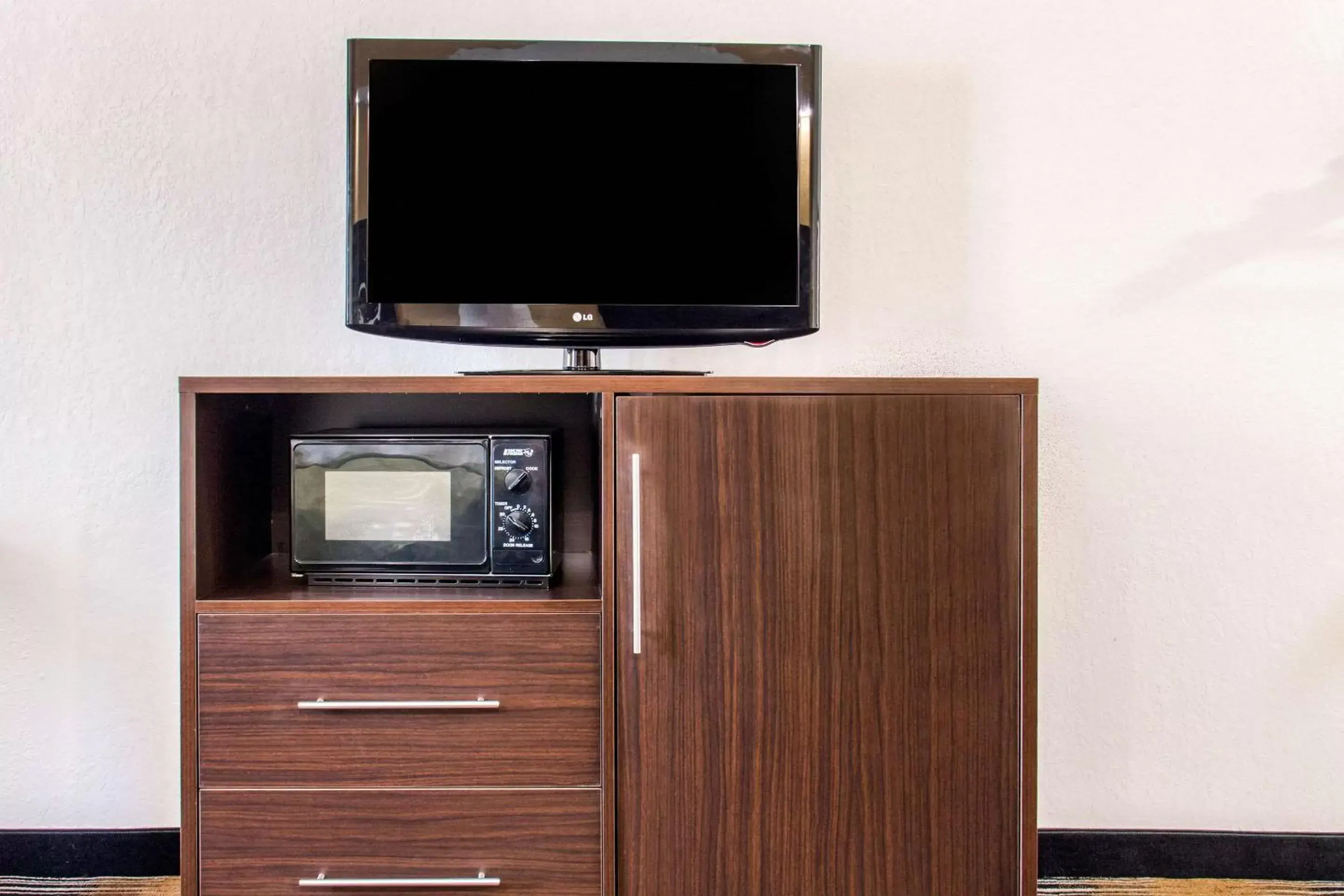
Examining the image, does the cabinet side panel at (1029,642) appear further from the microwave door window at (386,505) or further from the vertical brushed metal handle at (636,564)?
the microwave door window at (386,505)

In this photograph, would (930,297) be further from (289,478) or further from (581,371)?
(289,478)

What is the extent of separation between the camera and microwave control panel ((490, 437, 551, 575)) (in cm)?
112

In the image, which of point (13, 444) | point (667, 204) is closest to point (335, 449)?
point (667, 204)

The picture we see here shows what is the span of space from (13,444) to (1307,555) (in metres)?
2.32

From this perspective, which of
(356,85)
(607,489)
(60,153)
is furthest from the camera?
(60,153)

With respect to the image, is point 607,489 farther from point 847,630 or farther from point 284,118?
point 284,118

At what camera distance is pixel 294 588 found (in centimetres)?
114

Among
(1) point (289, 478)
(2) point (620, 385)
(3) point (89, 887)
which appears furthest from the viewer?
(3) point (89, 887)

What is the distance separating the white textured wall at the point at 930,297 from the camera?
1422 millimetres

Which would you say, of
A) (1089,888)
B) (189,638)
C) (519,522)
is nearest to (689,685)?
(519,522)

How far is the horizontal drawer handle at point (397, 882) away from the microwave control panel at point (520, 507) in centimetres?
40

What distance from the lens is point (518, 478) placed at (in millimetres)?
1122

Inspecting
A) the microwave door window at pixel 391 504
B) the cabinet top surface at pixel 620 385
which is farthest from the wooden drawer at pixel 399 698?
the cabinet top surface at pixel 620 385

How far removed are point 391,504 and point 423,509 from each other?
5 cm
